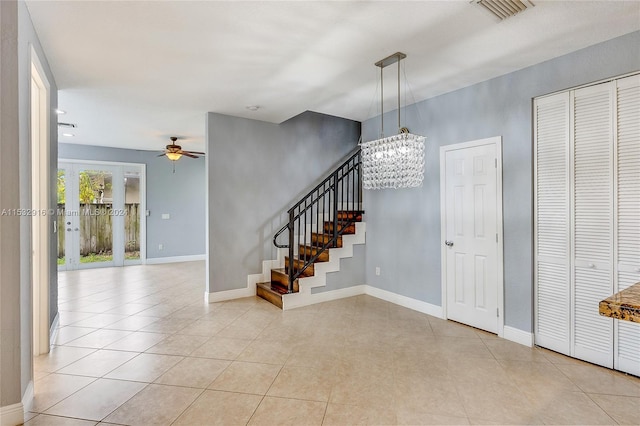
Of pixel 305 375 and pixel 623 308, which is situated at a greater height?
pixel 623 308

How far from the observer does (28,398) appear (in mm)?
2125

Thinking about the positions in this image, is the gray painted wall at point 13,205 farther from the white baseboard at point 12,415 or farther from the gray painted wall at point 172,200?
the gray painted wall at point 172,200

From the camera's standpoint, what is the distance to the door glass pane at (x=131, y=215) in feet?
24.9

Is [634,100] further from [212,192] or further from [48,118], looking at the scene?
[48,118]

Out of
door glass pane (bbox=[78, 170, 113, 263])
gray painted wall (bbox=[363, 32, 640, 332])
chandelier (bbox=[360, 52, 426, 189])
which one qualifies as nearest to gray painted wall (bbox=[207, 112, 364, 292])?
gray painted wall (bbox=[363, 32, 640, 332])

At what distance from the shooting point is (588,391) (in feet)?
7.75

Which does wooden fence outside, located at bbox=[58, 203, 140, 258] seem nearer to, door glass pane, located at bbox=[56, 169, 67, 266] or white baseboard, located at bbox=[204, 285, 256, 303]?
door glass pane, located at bbox=[56, 169, 67, 266]

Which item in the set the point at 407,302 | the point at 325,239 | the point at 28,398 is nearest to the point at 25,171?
the point at 28,398

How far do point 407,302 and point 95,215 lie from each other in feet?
22.7

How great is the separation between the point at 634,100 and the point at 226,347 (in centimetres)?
410

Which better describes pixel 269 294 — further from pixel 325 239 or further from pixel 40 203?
pixel 40 203

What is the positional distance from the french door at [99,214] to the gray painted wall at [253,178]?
13.3ft

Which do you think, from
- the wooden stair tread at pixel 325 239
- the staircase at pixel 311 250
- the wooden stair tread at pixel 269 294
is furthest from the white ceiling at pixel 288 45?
the wooden stair tread at pixel 269 294

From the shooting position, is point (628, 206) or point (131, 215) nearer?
point (628, 206)
